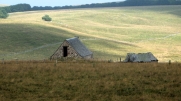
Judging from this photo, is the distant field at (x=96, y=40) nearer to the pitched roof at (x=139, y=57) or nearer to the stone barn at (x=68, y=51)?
the stone barn at (x=68, y=51)

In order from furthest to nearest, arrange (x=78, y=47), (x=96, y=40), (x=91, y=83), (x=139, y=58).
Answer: (x=96, y=40), (x=78, y=47), (x=139, y=58), (x=91, y=83)

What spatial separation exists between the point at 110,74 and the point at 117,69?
2.94 meters

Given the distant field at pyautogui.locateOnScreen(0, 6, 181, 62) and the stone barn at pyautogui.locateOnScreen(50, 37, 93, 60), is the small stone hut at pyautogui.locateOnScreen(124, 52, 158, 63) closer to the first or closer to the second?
the stone barn at pyautogui.locateOnScreen(50, 37, 93, 60)

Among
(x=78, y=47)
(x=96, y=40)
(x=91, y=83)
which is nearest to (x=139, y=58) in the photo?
(x=78, y=47)

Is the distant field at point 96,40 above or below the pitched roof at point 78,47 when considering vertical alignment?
below

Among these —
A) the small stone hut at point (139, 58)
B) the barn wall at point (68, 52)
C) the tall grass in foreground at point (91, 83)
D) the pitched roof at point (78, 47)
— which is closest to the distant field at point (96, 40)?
the pitched roof at point (78, 47)

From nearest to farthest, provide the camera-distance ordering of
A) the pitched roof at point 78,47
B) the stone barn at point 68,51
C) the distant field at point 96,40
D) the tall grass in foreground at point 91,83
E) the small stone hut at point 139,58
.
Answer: the tall grass in foreground at point 91,83
the small stone hut at point 139,58
the stone barn at point 68,51
the pitched roof at point 78,47
the distant field at point 96,40

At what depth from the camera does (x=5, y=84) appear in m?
39.2

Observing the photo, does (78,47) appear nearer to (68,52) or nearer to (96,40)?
(68,52)

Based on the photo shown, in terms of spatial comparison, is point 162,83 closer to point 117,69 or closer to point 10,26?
point 117,69

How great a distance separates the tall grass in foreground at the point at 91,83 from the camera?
34969 millimetres

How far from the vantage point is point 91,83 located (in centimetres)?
3919

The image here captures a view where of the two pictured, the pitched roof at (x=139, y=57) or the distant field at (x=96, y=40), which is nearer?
the pitched roof at (x=139, y=57)

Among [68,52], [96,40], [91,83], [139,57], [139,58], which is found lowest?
[96,40]
